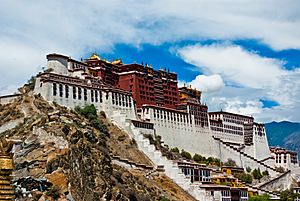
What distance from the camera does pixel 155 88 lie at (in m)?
86.0

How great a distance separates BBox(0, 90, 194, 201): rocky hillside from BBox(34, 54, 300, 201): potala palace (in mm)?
1840

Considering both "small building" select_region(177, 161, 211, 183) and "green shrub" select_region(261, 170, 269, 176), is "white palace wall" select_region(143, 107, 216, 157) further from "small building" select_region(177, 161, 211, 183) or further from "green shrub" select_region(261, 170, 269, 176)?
"green shrub" select_region(261, 170, 269, 176)

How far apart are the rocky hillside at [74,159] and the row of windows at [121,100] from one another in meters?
2.88

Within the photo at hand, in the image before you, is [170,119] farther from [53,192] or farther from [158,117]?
[53,192]

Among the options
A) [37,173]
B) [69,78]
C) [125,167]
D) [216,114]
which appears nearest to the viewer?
[37,173]

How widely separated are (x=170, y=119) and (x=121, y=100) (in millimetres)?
8706

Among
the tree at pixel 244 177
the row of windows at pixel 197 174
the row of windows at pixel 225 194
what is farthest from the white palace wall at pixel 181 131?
the row of windows at pixel 225 194

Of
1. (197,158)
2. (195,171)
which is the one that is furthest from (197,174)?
(197,158)

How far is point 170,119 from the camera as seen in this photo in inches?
3248

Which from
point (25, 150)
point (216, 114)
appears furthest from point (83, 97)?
point (216, 114)

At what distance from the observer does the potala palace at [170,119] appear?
232 ft

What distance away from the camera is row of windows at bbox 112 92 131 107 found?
7625 centimetres

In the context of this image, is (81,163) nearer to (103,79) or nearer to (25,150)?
(25,150)

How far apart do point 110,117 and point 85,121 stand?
23.1ft
